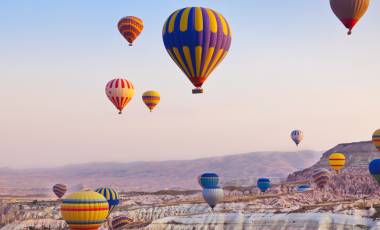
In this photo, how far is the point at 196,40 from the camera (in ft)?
186

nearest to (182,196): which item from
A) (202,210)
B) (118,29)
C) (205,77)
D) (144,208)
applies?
(144,208)

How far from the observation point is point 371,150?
186m

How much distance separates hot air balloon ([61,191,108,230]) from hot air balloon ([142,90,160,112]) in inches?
1528

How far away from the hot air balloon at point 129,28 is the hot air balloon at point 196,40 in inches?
1477

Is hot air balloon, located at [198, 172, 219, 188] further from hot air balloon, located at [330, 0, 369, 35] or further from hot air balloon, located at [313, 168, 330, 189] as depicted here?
hot air balloon, located at [330, 0, 369, 35]

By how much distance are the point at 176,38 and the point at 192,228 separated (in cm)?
5487

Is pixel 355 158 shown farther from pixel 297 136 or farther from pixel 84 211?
pixel 84 211

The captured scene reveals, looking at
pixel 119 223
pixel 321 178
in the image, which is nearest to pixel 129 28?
pixel 119 223

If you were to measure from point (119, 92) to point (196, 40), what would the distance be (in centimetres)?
3769

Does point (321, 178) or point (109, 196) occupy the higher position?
point (321, 178)

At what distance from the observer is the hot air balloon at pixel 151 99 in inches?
4318

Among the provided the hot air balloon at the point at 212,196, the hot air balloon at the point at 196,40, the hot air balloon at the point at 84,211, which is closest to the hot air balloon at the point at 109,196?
the hot air balloon at the point at 212,196

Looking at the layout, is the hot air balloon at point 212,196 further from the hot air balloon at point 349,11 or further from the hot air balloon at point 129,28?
the hot air balloon at point 349,11

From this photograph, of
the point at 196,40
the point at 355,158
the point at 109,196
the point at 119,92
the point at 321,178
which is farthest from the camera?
the point at 355,158
